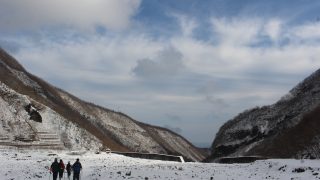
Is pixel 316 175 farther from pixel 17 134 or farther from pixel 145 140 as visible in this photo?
pixel 145 140

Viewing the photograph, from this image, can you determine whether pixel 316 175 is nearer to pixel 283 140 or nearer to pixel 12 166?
pixel 12 166

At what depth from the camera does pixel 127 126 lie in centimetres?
18512

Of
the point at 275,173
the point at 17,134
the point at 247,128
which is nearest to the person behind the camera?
the point at 275,173

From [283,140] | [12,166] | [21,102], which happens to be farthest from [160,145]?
[12,166]

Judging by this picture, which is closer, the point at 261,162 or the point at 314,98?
the point at 261,162

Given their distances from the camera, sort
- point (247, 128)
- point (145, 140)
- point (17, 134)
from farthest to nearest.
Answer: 1. point (145, 140)
2. point (247, 128)
3. point (17, 134)

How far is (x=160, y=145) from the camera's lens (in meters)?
187

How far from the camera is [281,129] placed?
90250 millimetres

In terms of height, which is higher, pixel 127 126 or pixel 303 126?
pixel 127 126

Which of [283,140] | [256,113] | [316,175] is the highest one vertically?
[256,113]

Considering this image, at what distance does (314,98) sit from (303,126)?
16610 millimetres

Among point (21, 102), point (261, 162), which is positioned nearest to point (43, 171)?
point (261, 162)

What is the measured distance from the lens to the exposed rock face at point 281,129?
74.5 m

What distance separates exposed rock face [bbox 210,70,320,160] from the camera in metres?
74.5
